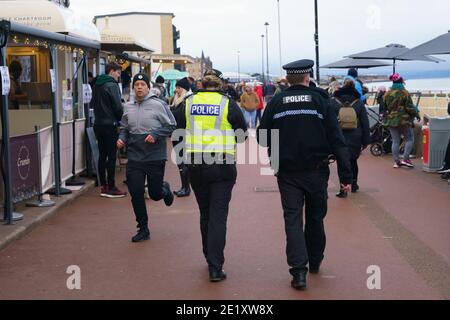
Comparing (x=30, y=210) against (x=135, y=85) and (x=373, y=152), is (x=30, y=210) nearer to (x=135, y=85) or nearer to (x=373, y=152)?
(x=135, y=85)

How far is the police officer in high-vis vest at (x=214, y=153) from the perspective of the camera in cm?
598

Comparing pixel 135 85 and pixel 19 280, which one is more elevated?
pixel 135 85

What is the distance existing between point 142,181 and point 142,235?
0.64m

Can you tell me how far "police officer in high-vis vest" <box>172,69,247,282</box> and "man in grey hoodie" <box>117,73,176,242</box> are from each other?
4.64 ft

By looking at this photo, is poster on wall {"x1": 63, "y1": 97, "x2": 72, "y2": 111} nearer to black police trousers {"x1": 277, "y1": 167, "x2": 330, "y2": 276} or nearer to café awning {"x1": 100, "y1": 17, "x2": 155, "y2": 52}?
café awning {"x1": 100, "y1": 17, "x2": 155, "y2": 52}

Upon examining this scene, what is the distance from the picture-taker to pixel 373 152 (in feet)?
52.7

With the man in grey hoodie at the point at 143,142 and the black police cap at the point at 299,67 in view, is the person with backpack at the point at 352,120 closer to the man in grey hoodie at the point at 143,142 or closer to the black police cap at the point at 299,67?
the man in grey hoodie at the point at 143,142

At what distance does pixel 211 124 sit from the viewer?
6.02 metres

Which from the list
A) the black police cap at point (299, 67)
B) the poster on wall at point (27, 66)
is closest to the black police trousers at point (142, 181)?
the black police cap at point (299, 67)

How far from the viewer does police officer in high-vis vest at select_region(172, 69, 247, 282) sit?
19.6 feet

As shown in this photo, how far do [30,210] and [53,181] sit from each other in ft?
3.51

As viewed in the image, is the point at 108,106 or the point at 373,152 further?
the point at 373,152

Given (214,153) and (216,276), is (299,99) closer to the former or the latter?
(214,153)

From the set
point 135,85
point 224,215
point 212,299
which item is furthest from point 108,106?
point 212,299
